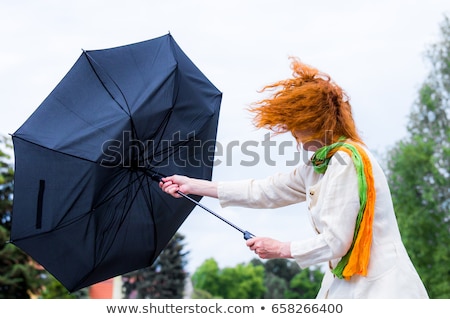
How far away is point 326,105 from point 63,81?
1.79 meters

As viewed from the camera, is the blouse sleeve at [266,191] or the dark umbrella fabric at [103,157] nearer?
the blouse sleeve at [266,191]

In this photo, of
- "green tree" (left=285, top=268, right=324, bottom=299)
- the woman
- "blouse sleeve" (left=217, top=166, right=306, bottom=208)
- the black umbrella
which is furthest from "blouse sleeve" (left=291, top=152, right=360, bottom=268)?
"green tree" (left=285, top=268, right=324, bottom=299)

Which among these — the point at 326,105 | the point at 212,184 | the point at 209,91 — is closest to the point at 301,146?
the point at 326,105

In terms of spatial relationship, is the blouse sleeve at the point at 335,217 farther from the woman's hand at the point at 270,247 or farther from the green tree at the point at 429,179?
the green tree at the point at 429,179

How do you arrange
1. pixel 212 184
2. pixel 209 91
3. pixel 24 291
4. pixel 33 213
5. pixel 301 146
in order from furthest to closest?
1. pixel 24 291
2. pixel 209 91
3. pixel 33 213
4. pixel 212 184
5. pixel 301 146

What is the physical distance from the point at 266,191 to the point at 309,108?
0.68 metres

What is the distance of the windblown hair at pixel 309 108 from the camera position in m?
3.21

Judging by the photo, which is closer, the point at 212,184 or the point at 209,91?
the point at 212,184

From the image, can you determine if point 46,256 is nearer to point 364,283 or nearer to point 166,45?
point 166,45

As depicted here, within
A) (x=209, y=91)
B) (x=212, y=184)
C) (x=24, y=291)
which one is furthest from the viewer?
(x=24, y=291)

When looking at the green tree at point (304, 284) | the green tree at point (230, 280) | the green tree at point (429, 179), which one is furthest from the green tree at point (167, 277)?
the green tree at point (304, 284)

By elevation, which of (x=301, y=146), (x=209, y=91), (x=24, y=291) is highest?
(x=209, y=91)

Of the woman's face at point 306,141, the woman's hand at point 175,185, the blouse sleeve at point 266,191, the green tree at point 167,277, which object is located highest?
the woman's face at point 306,141

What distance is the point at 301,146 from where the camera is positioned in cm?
338
